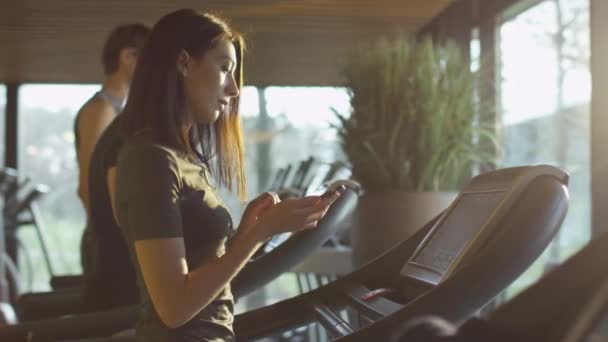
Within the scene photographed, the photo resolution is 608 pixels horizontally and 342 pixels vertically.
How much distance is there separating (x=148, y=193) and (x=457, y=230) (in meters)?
0.52

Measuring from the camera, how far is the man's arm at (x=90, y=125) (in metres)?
2.93

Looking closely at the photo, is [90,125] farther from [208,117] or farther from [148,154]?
[148,154]

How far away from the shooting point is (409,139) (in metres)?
3.12

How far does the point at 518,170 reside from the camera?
4.45 feet

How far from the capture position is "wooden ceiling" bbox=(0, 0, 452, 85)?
12.3 ft

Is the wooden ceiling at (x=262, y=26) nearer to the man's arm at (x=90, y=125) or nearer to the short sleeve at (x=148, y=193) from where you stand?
the man's arm at (x=90, y=125)

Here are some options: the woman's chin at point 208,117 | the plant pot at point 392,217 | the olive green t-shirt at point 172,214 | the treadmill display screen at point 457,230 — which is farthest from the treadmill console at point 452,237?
the plant pot at point 392,217

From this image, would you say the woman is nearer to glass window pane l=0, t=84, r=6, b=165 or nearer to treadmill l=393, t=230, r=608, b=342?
treadmill l=393, t=230, r=608, b=342

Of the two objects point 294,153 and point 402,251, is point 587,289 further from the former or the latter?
point 294,153

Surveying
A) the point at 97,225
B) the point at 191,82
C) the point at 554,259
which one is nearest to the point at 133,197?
the point at 191,82

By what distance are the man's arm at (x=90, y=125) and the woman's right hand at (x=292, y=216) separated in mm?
1661

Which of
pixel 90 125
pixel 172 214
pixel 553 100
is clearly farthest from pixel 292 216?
pixel 553 100

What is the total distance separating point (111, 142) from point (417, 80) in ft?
4.24

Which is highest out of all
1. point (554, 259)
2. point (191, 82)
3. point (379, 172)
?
point (191, 82)
